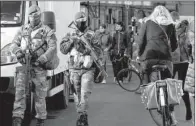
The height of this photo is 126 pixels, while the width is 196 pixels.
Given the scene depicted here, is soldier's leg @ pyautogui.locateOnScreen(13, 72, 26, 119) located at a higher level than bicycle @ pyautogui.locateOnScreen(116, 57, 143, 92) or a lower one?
higher

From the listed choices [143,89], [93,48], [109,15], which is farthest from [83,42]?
[109,15]

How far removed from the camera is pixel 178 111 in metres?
9.57

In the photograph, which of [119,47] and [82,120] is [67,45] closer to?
[82,120]

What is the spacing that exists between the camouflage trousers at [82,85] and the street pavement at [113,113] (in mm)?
553

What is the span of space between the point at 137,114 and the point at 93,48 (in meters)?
2.23

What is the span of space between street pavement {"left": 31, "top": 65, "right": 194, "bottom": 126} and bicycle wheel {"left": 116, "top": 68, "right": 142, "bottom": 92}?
64 centimetres

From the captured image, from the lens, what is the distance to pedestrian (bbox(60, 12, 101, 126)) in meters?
7.61

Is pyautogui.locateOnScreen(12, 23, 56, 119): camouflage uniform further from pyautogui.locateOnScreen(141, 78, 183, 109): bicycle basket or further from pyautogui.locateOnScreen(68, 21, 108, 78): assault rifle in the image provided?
pyautogui.locateOnScreen(141, 78, 183, 109): bicycle basket

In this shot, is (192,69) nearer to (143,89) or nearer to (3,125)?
(143,89)

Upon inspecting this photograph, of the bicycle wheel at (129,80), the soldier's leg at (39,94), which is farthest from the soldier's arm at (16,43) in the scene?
the bicycle wheel at (129,80)

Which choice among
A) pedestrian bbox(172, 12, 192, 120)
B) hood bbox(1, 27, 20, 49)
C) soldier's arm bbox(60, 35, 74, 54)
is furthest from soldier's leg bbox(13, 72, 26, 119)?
pedestrian bbox(172, 12, 192, 120)

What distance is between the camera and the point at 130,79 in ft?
45.6

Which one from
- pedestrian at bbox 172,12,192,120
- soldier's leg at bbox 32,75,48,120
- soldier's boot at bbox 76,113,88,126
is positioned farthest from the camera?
pedestrian at bbox 172,12,192,120

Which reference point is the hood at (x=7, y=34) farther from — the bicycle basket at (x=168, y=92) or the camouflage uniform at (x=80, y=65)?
the bicycle basket at (x=168, y=92)
